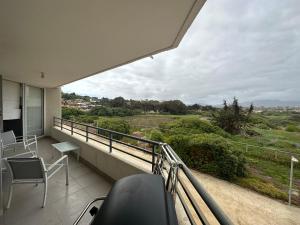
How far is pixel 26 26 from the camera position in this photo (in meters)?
1.43

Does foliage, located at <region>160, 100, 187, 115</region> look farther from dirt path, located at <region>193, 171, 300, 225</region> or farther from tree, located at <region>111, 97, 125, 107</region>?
dirt path, located at <region>193, 171, 300, 225</region>

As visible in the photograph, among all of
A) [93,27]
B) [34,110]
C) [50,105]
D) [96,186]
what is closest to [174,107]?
[50,105]

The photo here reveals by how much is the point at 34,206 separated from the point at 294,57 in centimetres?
1041

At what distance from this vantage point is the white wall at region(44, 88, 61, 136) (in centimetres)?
609

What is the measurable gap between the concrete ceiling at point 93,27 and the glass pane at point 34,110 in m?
3.97

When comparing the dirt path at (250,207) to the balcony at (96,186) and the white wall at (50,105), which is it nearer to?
the balcony at (96,186)

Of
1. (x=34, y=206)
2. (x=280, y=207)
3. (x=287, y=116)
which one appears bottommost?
(x=280, y=207)

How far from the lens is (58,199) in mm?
2184

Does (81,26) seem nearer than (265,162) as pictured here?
Yes

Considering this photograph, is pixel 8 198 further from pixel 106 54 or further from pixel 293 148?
pixel 293 148

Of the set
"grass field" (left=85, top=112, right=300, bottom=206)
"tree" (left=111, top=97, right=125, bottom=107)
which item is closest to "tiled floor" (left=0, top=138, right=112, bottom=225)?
"grass field" (left=85, top=112, right=300, bottom=206)

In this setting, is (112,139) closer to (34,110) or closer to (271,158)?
→ (34,110)

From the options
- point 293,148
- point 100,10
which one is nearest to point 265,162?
point 293,148

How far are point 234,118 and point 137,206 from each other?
10445mm
